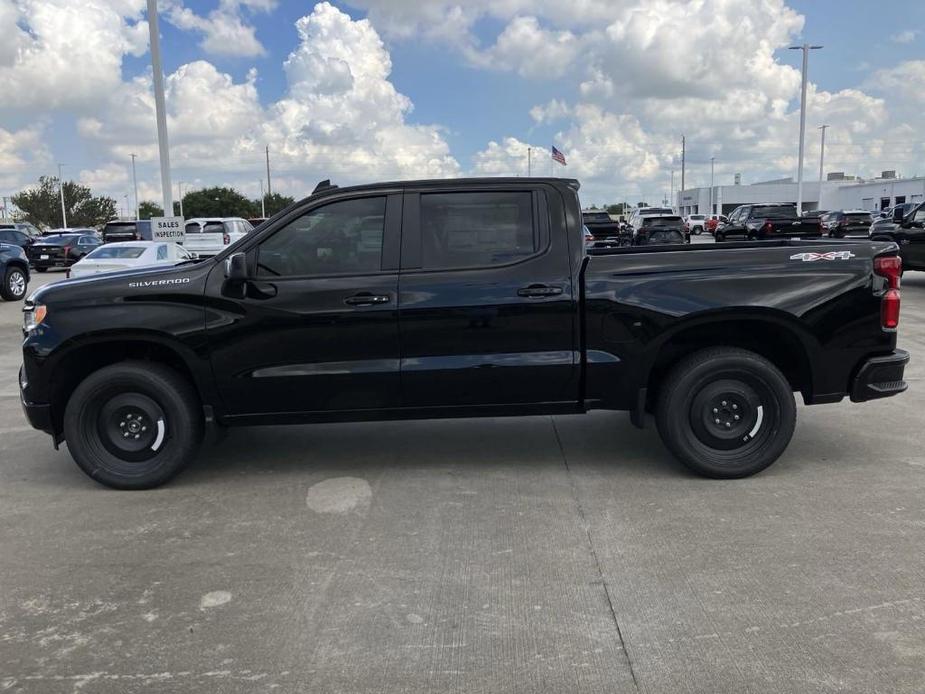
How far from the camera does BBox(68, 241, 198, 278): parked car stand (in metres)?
15.9

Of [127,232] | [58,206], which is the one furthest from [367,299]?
[58,206]

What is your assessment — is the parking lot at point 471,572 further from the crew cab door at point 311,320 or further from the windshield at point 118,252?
the windshield at point 118,252

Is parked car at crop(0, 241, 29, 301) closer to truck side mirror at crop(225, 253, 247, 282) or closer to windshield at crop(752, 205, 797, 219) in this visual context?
truck side mirror at crop(225, 253, 247, 282)

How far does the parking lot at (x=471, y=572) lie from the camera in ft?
10.1

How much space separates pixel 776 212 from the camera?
104 feet

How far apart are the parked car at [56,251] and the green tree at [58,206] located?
53147 mm

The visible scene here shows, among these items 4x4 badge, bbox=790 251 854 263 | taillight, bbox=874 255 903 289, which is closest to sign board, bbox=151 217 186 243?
4x4 badge, bbox=790 251 854 263

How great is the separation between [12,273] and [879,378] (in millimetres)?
19246

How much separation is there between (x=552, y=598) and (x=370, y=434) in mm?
3177

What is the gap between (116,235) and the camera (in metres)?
32.3

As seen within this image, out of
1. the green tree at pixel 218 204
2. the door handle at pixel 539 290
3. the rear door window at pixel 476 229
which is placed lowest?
the door handle at pixel 539 290

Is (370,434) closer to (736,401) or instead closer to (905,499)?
(736,401)

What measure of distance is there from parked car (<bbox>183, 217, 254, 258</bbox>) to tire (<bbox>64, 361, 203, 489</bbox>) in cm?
1943

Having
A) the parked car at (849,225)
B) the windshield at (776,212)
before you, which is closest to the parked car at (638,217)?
the windshield at (776,212)
